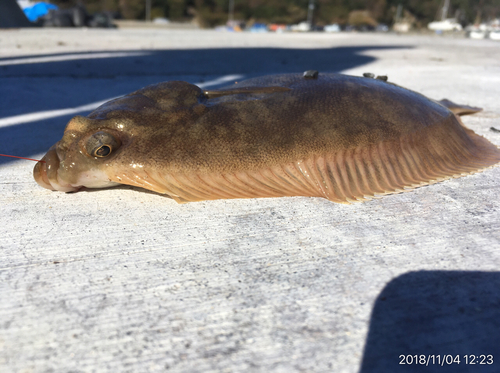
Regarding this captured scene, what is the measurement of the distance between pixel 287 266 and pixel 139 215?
2.73ft

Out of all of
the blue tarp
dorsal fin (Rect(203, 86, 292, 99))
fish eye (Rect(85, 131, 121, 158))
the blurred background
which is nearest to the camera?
fish eye (Rect(85, 131, 121, 158))

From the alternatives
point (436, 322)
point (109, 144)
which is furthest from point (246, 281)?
point (109, 144)

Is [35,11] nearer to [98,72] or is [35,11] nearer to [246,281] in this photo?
[98,72]

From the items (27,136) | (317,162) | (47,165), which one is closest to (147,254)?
(47,165)

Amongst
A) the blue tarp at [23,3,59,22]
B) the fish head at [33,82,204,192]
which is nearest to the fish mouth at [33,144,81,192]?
the fish head at [33,82,204,192]

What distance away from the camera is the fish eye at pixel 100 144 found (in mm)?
1888

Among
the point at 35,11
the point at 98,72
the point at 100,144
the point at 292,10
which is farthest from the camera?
the point at 292,10

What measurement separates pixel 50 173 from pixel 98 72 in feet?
14.8

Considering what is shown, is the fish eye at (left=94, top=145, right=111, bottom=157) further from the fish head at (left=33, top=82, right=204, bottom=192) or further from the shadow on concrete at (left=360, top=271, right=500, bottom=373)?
the shadow on concrete at (left=360, top=271, right=500, bottom=373)

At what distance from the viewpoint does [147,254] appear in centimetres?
164

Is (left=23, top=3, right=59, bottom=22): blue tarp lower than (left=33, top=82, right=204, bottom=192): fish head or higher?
higher

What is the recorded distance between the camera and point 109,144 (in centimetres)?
190

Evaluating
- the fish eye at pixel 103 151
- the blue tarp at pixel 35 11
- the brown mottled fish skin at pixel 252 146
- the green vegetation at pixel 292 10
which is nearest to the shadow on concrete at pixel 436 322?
the brown mottled fish skin at pixel 252 146

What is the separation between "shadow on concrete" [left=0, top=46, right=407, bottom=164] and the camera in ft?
10.5
